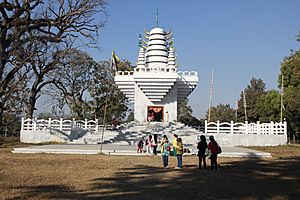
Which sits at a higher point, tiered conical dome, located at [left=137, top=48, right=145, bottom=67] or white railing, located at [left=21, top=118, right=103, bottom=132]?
tiered conical dome, located at [left=137, top=48, right=145, bottom=67]

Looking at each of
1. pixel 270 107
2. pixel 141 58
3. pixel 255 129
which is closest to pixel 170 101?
pixel 141 58

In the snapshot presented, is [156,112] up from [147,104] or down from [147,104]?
down

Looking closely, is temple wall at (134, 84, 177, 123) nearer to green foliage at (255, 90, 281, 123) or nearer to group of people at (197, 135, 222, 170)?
green foliage at (255, 90, 281, 123)

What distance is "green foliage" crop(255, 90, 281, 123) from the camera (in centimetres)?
4344

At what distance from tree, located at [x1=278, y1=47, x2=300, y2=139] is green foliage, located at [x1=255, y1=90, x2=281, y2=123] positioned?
8.41ft

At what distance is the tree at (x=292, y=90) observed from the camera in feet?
109

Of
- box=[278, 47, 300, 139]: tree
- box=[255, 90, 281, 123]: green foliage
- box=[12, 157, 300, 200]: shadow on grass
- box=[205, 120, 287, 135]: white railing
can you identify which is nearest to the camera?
box=[12, 157, 300, 200]: shadow on grass

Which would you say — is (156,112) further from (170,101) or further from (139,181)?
(139,181)

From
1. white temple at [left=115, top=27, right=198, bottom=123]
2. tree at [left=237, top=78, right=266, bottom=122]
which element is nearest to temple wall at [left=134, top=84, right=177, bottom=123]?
white temple at [left=115, top=27, right=198, bottom=123]

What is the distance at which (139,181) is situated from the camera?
29.7 feet

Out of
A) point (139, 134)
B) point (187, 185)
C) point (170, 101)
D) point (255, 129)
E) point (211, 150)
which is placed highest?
point (170, 101)

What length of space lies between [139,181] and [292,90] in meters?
31.1

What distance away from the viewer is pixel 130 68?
1641 inches

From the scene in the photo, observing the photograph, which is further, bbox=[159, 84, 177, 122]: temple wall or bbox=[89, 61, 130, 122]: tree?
bbox=[89, 61, 130, 122]: tree
